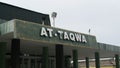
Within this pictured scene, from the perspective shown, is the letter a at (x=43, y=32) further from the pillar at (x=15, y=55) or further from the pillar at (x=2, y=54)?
the pillar at (x=2, y=54)

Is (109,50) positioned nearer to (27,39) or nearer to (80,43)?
(80,43)

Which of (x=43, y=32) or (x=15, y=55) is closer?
(x=15, y=55)

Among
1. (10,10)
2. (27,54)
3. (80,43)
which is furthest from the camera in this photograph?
(27,54)

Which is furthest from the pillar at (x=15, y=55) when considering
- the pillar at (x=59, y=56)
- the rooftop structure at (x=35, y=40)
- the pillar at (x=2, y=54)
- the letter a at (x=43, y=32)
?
the pillar at (x=59, y=56)

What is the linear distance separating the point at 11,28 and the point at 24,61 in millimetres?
11177

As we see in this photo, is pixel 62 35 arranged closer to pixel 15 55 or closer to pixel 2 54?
pixel 15 55

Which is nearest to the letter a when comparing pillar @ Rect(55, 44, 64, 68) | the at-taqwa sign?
the at-taqwa sign

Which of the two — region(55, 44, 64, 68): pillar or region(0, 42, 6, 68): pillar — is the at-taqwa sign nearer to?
region(55, 44, 64, 68): pillar

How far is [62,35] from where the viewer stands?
24.4m

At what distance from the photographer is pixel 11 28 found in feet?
67.6

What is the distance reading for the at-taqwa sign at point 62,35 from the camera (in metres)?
22.8

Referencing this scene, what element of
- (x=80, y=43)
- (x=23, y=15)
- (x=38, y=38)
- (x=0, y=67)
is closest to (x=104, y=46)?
(x=80, y=43)

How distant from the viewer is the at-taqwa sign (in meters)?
22.8

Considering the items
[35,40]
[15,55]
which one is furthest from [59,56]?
[15,55]
